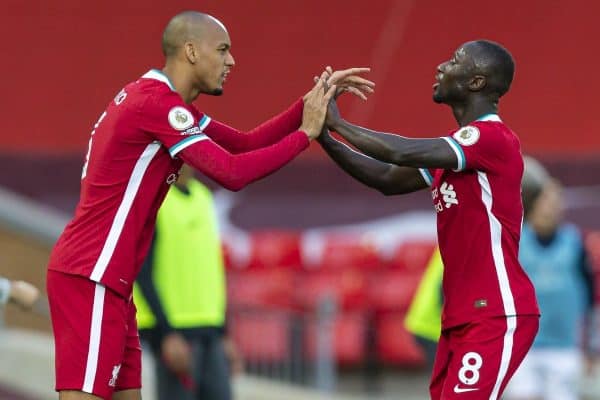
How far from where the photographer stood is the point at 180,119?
5328mm

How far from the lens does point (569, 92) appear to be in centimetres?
1448

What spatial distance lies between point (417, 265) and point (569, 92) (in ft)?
12.0

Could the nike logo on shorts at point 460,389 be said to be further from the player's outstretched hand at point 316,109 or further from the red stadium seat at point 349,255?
the red stadium seat at point 349,255

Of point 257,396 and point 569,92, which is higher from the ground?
point 569,92

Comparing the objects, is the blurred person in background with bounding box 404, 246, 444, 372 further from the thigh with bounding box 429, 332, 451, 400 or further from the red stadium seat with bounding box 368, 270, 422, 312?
the red stadium seat with bounding box 368, 270, 422, 312

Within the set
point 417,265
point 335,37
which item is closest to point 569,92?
point 335,37

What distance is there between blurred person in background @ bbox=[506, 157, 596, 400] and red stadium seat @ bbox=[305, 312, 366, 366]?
78.1 inches

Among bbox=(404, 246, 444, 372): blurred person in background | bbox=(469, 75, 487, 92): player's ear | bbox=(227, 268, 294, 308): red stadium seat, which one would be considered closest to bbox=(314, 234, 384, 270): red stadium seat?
bbox=(227, 268, 294, 308): red stadium seat

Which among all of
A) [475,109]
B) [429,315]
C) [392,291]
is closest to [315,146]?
[392,291]

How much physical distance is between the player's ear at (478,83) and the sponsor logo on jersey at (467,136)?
0.66ft

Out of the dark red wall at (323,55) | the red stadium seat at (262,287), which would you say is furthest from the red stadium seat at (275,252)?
the dark red wall at (323,55)

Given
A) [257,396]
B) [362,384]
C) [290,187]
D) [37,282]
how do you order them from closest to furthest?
[37,282]
[257,396]
[362,384]
[290,187]

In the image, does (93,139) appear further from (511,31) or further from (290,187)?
(511,31)

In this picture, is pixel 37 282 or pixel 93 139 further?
pixel 37 282
